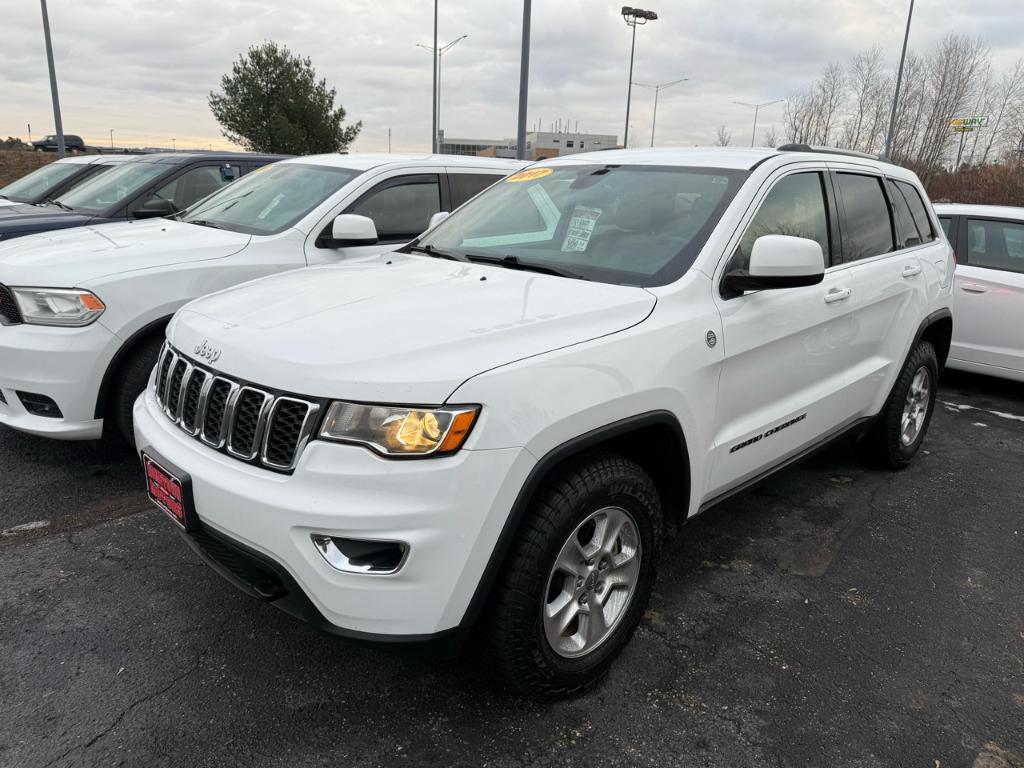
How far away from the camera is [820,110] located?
33500 millimetres

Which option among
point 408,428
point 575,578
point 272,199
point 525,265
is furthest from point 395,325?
point 272,199

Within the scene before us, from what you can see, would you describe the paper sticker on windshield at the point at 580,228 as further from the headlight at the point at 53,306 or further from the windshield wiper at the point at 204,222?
the windshield wiper at the point at 204,222

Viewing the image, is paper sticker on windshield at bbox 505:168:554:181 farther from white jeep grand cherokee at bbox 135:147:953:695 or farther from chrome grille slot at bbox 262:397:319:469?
chrome grille slot at bbox 262:397:319:469

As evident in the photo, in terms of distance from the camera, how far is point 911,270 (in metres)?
4.14

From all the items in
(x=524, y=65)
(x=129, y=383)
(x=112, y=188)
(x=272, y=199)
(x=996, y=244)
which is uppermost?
(x=524, y=65)

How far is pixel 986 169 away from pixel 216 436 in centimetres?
2981

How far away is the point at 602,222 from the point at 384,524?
177cm

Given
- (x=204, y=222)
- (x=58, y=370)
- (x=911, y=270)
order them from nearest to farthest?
(x=58, y=370)
(x=911, y=270)
(x=204, y=222)

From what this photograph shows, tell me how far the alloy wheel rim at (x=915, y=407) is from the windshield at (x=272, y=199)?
12.3ft

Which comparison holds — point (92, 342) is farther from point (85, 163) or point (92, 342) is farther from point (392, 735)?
point (85, 163)

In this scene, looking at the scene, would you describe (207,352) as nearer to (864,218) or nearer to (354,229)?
(354,229)

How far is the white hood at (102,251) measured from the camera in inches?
147

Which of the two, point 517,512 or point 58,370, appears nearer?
point 517,512

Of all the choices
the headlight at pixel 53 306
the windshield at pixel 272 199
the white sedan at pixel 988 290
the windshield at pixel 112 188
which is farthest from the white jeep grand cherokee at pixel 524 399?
the windshield at pixel 112 188
